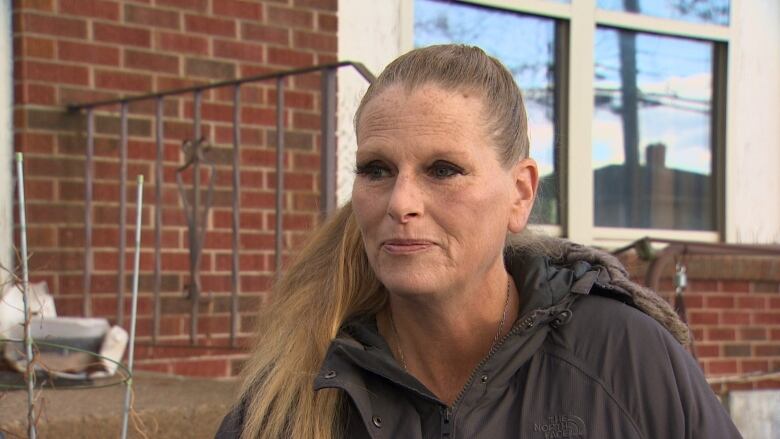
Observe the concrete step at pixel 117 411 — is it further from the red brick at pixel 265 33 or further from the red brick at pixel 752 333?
the red brick at pixel 752 333

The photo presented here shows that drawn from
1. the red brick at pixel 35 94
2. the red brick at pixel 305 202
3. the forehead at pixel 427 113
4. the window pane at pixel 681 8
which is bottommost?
the red brick at pixel 305 202

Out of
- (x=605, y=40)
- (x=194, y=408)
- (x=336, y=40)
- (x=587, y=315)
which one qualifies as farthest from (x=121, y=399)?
(x=605, y=40)

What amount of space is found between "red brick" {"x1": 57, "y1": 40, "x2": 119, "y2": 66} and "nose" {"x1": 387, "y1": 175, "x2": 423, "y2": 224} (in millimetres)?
2425

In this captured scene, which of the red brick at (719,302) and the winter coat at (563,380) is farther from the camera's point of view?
the red brick at (719,302)

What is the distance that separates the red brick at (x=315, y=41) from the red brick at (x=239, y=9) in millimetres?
189

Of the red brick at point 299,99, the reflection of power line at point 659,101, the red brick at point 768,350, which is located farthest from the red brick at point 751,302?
the red brick at point 299,99

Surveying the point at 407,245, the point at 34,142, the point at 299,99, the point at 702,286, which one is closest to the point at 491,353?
the point at 407,245

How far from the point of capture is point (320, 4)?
4.86 metres

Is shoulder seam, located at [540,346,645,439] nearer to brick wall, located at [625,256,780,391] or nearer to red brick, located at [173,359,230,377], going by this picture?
red brick, located at [173,359,230,377]

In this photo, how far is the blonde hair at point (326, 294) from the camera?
7.23 feet

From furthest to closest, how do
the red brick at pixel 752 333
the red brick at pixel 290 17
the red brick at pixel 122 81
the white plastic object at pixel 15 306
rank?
the red brick at pixel 752 333 → the red brick at pixel 290 17 → the red brick at pixel 122 81 → the white plastic object at pixel 15 306

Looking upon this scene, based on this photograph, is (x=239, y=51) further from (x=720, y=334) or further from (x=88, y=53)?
(x=720, y=334)

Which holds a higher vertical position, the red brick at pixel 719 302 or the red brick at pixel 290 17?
the red brick at pixel 290 17

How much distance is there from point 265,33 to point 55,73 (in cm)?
94
